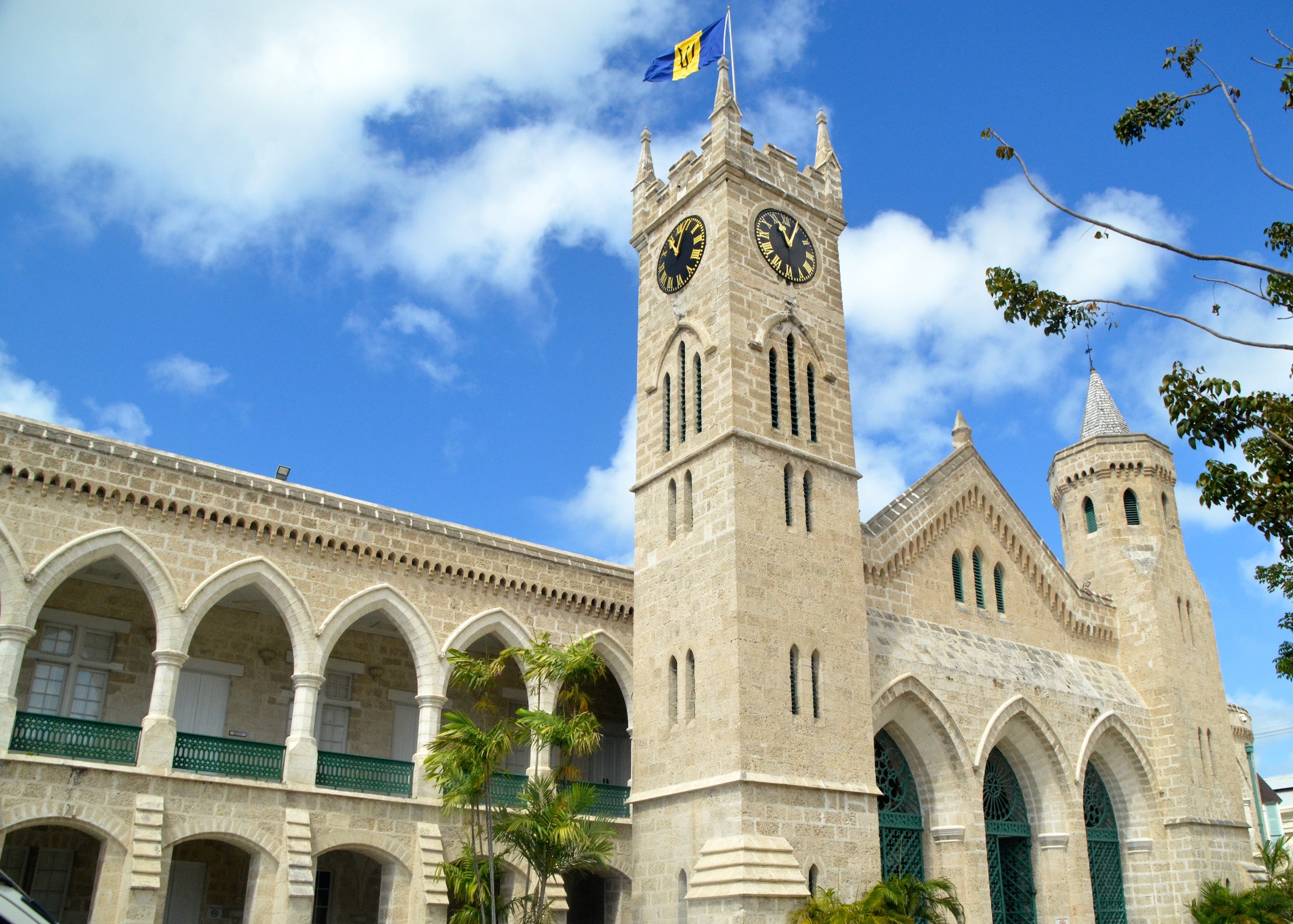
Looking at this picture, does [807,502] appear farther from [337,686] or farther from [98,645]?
[98,645]

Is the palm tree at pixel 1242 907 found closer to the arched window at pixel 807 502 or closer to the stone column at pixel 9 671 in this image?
the arched window at pixel 807 502

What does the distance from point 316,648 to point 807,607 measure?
361 inches

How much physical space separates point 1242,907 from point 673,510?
16.1 meters

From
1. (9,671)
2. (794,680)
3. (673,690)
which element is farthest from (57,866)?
(794,680)

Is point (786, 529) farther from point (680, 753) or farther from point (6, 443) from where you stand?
point (6, 443)

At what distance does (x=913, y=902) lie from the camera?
2055 centimetres

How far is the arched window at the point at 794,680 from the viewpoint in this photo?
2061cm

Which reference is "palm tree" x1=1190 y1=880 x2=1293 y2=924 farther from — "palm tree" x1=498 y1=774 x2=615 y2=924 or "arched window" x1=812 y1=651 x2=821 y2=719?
"palm tree" x1=498 y1=774 x2=615 y2=924

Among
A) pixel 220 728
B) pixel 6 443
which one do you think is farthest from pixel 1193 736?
pixel 6 443

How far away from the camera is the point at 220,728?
21.6 metres

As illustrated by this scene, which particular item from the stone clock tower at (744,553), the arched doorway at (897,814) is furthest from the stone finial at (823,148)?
the arched doorway at (897,814)

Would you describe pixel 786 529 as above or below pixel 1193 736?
above

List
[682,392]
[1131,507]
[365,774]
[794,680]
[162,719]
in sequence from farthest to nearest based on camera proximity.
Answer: [1131,507] < [682,392] < [794,680] < [365,774] < [162,719]

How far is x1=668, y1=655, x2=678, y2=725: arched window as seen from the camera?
2148cm
